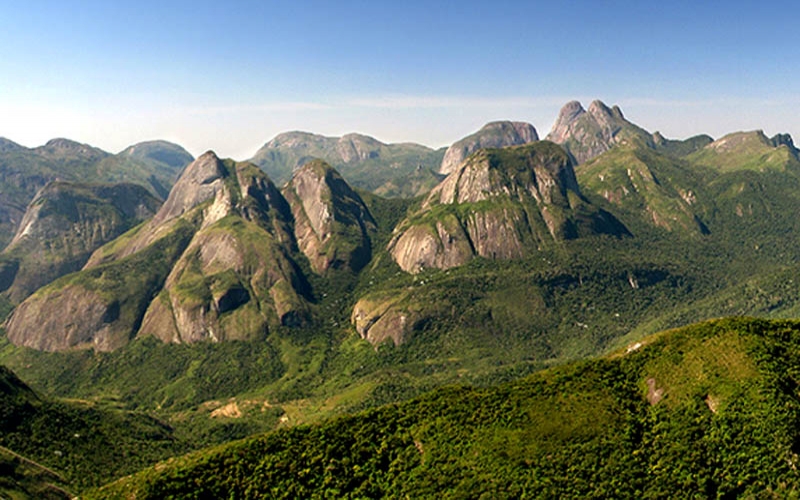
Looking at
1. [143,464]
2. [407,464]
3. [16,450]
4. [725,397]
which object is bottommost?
[143,464]

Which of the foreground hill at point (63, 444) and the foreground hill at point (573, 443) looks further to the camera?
the foreground hill at point (63, 444)

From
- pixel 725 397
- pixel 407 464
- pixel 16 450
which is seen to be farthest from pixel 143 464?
pixel 725 397

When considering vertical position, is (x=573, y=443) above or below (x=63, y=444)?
above

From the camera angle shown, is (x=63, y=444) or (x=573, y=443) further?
(x=63, y=444)

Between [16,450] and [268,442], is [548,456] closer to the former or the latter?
[268,442]

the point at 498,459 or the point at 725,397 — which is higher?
the point at 725,397

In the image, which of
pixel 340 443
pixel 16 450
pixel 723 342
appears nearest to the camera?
pixel 340 443

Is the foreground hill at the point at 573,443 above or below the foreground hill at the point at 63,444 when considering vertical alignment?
above

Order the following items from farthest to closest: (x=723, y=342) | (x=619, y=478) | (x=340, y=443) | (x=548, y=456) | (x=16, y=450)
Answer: (x=16, y=450) < (x=723, y=342) < (x=340, y=443) < (x=548, y=456) < (x=619, y=478)
